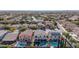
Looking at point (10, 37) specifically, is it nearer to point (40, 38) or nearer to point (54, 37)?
point (40, 38)

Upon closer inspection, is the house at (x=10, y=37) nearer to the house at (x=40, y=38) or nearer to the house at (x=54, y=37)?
the house at (x=40, y=38)

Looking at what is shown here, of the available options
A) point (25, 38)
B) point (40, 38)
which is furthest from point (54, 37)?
point (25, 38)

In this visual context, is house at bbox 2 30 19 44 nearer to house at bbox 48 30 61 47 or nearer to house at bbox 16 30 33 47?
house at bbox 16 30 33 47

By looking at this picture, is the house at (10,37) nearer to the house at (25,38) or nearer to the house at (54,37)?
the house at (25,38)

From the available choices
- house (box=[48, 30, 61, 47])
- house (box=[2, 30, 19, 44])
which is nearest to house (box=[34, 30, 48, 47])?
house (box=[48, 30, 61, 47])

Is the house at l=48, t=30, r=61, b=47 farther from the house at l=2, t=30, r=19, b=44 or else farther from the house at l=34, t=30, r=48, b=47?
the house at l=2, t=30, r=19, b=44

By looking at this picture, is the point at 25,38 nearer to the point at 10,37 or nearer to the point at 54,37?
the point at 10,37

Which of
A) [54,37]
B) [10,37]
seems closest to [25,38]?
→ [10,37]

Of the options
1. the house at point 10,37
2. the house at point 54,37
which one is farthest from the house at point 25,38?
the house at point 54,37
